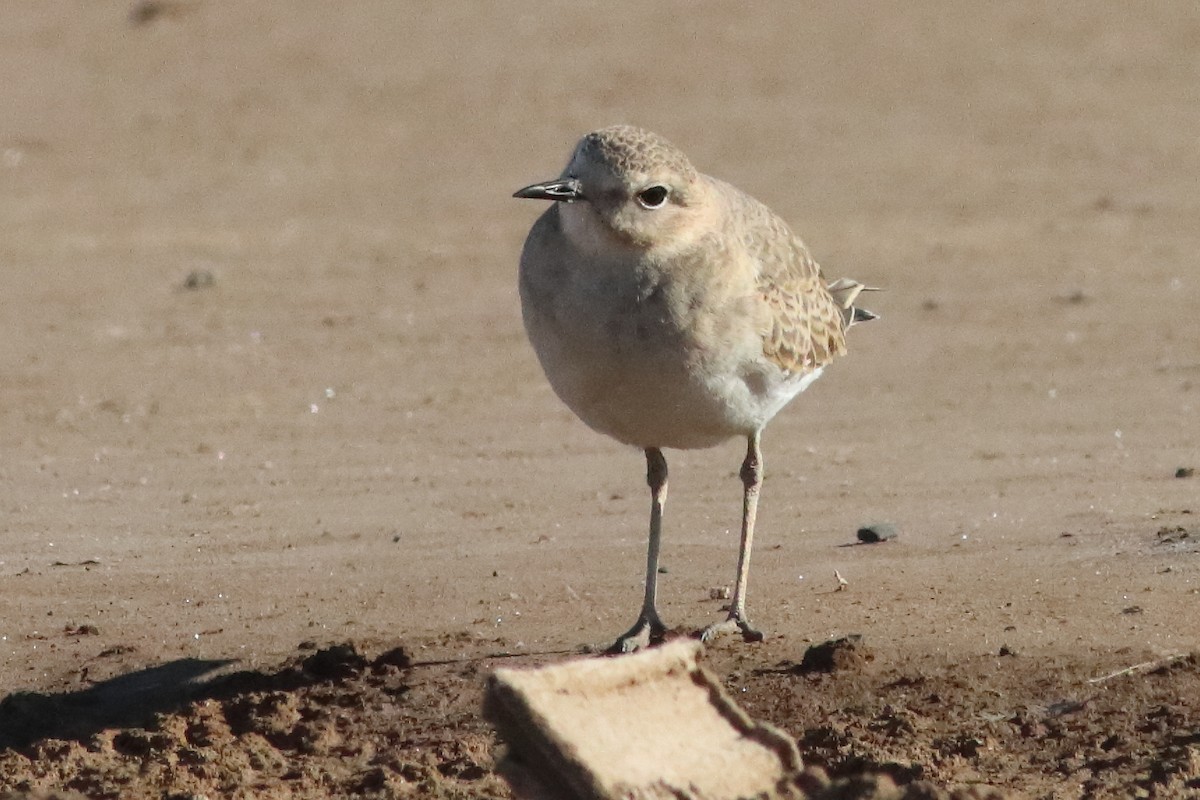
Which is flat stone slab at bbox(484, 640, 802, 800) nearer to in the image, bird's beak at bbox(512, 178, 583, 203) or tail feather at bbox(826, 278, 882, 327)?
bird's beak at bbox(512, 178, 583, 203)

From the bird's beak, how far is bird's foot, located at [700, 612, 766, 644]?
1.71 meters

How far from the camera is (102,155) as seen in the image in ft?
62.5

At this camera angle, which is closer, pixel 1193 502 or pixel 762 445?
pixel 1193 502

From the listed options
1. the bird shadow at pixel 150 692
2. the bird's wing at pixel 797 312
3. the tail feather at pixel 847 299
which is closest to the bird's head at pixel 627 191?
the bird's wing at pixel 797 312

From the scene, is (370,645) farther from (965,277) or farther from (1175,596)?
(965,277)

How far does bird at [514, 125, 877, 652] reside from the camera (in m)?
6.43

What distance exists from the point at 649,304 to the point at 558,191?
524 mm

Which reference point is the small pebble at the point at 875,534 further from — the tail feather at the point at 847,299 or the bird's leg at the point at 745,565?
the tail feather at the point at 847,299

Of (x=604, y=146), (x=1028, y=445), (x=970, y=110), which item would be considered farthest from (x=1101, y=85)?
(x=604, y=146)

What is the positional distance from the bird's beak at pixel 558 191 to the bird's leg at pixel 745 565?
1.47 m

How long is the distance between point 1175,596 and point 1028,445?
2701mm

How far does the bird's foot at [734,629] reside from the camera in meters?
7.11

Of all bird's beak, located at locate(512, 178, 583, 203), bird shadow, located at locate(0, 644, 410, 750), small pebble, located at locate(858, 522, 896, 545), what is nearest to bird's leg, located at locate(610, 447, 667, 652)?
bird shadow, located at locate(0, 644, 410, 750)

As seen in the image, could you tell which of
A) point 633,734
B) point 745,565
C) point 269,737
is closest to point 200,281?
point 745,565
